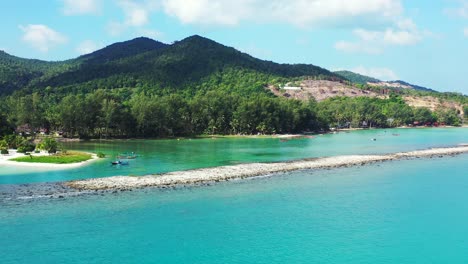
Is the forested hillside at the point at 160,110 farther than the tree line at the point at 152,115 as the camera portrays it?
Yes

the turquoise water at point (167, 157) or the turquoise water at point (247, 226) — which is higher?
the turquoise water at point (167, 157)

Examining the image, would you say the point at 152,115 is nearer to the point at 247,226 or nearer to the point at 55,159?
the point at 55,159

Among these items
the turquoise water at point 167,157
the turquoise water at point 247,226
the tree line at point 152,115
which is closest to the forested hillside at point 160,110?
the tree line at point 152,115

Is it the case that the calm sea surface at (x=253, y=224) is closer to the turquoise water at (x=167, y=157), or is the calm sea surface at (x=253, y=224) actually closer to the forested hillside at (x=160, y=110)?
the turquoise water at (x=167, y=157)

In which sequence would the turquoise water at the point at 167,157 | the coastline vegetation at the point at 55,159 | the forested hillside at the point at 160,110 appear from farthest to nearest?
the forested hillside at the point at 160,110 < the coastline vegetation at the point at 55,159 < the turquoise water at the point at 167,157

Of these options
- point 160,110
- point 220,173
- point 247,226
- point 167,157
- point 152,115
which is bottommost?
point 247,226

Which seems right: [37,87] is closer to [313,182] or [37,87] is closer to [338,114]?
[338,114]

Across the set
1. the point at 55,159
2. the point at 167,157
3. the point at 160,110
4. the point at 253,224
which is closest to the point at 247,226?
Result: the point at 253,224

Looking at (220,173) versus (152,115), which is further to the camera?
(152,115)
